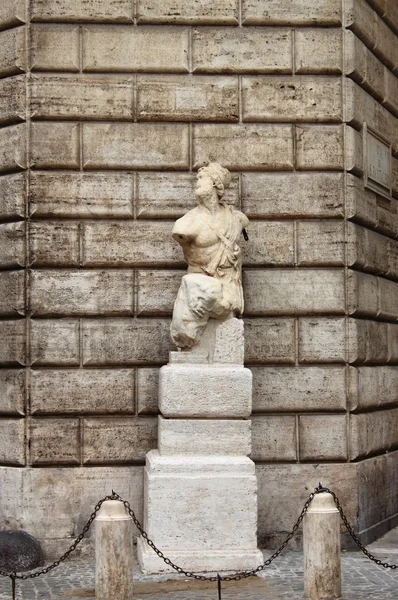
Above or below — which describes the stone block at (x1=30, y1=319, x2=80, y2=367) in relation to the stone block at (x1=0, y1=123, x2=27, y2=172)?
below

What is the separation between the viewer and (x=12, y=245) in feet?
32.9

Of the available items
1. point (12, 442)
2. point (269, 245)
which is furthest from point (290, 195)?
point (12, 442)

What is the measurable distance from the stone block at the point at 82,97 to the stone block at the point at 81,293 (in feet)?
5.05

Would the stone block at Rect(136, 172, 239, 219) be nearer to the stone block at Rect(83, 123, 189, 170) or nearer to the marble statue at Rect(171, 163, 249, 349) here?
the stone block at Rect(83, 123, 189, 170)

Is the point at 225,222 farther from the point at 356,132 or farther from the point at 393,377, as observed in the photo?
the point at 393,377

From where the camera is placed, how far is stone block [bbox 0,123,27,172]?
1003 cm

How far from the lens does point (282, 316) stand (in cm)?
1020

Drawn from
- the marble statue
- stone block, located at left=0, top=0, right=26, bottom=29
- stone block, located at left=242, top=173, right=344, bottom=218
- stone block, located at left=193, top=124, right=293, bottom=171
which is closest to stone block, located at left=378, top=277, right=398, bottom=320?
stone block, located at left=242, top=173, right=344, bottom=218

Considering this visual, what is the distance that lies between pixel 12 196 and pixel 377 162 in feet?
13.0

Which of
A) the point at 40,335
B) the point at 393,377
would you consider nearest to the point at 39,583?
the point at 40,335

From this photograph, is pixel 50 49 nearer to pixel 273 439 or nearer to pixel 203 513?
pixel 273 439

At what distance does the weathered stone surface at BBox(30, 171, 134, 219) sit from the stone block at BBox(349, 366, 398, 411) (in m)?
2.80

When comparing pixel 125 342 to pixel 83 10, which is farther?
pixel 83 10

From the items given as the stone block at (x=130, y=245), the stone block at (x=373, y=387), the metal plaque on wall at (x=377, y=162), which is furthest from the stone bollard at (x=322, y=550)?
the metal plaque on wall at (x=377, y=162)
